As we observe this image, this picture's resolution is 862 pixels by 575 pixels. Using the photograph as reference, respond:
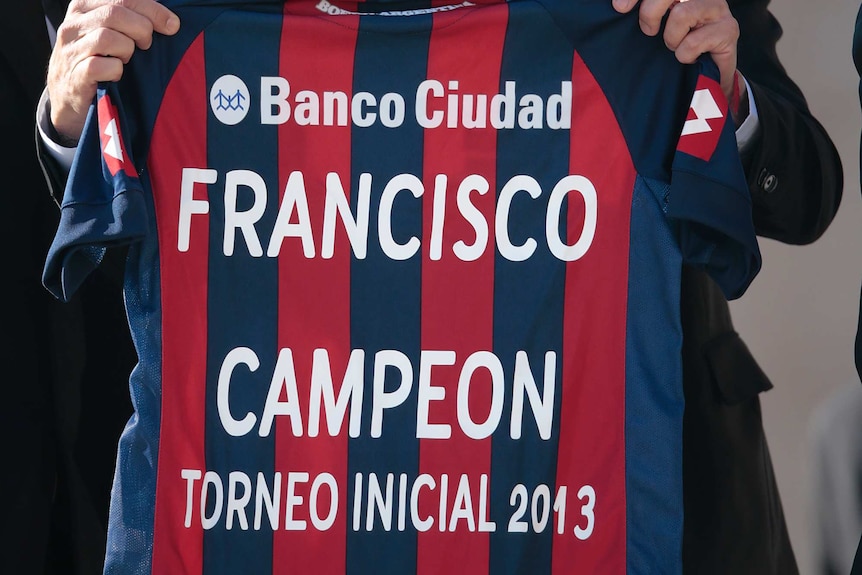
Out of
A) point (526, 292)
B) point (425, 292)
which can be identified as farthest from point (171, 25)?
point (526, 292)

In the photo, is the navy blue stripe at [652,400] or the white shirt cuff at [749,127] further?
the white shirt cuff at [749,127]

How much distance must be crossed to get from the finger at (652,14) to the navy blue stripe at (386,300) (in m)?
0.30

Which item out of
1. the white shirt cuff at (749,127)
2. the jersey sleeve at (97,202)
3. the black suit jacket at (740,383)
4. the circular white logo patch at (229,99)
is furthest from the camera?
the black suit jacket at (740,383)

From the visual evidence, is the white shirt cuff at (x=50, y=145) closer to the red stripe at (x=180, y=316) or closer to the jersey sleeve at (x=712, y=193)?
the red stripe at (x=180, y=316)

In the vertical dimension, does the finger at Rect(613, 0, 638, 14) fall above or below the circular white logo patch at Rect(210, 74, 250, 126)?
above

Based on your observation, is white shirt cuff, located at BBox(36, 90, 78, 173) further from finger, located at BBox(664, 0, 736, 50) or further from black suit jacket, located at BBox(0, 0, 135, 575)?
finger, located at BBox(664, 0, 736, 50)

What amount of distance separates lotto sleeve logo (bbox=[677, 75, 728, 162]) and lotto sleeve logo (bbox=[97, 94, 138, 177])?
2.39ft

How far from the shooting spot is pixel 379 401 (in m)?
1.40

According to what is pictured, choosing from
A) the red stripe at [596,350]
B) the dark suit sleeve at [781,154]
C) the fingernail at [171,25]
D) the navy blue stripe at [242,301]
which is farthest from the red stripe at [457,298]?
the dark suit sleeve at [781,154]

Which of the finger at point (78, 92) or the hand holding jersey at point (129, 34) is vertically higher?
the hand holding jersey at point (129, 34)

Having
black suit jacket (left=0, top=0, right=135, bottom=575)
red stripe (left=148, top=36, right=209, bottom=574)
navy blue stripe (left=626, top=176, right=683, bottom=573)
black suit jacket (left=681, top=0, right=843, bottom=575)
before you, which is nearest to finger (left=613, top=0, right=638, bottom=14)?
navy blue stripe (left=626, top=176, right=683, bottom=573)

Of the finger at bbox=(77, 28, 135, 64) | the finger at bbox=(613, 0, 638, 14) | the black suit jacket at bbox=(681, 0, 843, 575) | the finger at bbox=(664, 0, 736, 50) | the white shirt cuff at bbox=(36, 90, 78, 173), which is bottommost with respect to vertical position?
the black suit jacket at bbox=(681, 0, 843, 575)

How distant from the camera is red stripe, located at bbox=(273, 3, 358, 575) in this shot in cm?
140

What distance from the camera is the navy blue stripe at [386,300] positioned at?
4.59 feet
